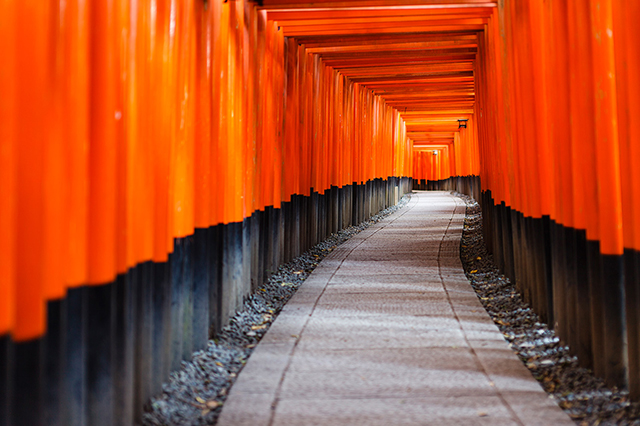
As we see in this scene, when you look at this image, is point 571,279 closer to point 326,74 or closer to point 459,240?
point 459,240

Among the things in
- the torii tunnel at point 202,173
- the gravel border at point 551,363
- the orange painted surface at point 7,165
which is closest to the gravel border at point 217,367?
the torii tunnel at point 202,173

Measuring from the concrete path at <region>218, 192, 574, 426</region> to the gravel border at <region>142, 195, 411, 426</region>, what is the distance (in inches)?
6.3

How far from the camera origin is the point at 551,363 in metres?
4.30

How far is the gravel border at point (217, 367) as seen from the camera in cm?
354

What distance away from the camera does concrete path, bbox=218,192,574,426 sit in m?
3.44

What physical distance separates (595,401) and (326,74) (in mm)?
9522

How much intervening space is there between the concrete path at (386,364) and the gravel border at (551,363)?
5.5 inches

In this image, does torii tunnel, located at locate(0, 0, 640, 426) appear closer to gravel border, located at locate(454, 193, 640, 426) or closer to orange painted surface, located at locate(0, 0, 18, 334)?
orange painted surface, located at locate(0, 0, 18, 334)

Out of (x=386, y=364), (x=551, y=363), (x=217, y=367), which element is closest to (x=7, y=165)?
(x=217, y=367)

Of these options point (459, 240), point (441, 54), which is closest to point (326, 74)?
point (441, 54)

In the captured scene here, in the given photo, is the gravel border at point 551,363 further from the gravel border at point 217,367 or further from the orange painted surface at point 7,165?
the orange painted surface at point 7,165

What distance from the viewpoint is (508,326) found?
5477 millimetres

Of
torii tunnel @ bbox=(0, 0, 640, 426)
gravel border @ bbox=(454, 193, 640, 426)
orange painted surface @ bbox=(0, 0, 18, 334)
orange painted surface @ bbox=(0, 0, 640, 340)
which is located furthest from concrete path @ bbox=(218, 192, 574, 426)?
orange painted surface @ bbox=(0, 0, 18, 334)

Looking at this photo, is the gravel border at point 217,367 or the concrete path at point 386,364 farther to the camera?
the gravel border at point 217,367
